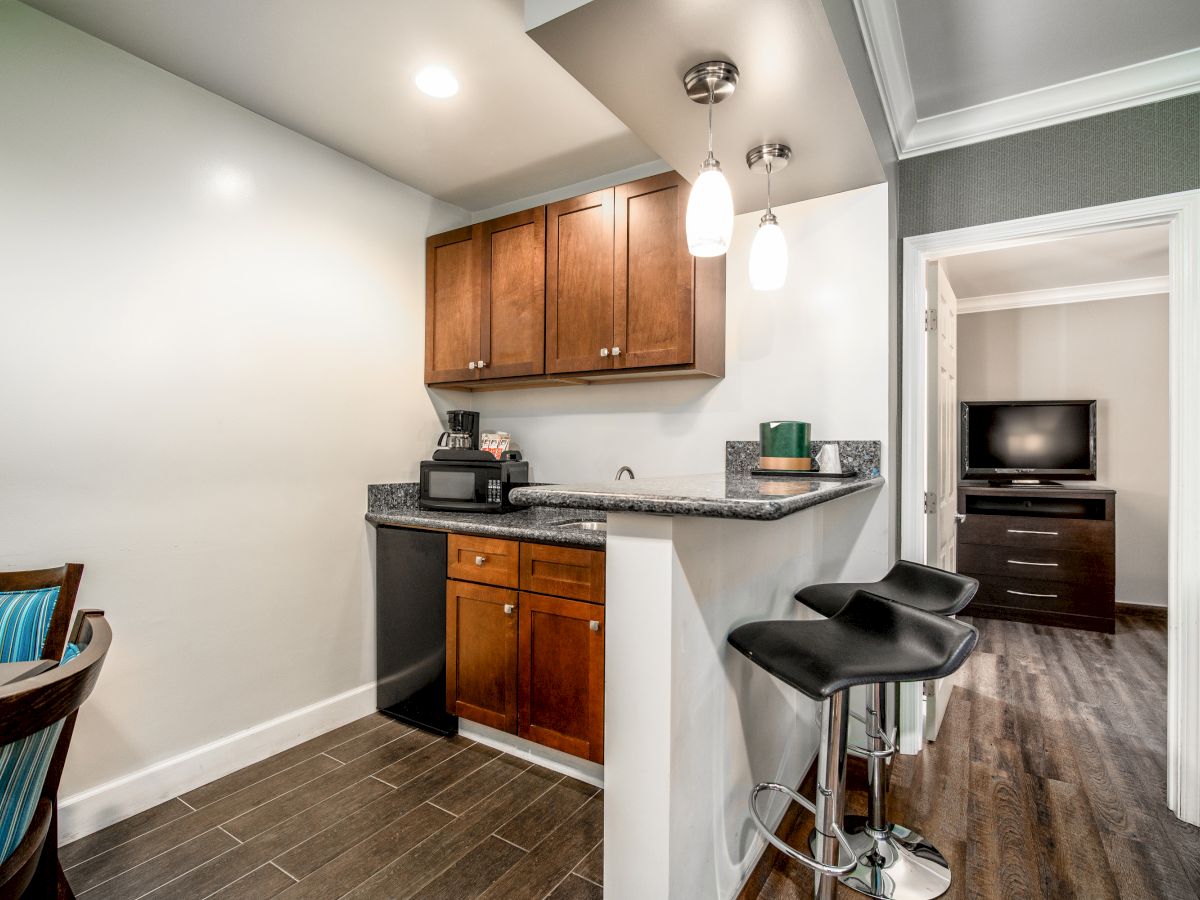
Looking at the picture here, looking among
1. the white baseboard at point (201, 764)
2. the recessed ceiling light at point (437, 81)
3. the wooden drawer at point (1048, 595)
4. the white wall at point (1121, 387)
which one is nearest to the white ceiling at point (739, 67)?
the recessed ceiling light at point (437, 81)

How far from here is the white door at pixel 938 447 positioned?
2400 millimetres

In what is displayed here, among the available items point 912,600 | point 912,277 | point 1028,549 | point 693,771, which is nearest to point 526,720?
point 693,771

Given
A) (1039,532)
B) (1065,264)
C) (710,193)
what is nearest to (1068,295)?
(1065,264)

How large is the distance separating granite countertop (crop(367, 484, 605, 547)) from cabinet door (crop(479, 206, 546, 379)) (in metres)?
0.68

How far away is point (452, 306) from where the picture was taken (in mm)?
2916

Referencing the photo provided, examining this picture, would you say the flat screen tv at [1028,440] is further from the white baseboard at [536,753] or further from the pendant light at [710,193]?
the pendant light at [710,193]

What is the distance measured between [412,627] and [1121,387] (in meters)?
5.33

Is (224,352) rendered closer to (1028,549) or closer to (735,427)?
(735,427)

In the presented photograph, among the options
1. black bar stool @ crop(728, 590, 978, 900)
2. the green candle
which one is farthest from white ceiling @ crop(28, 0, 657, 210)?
black bar stool @ crop(728, 590, 978, 900)

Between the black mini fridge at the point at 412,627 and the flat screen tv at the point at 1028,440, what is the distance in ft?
14.2

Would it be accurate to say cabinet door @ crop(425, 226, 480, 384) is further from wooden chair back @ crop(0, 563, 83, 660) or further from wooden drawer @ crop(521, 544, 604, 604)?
wooden chair back @ crop(0, 563, 83, 660)

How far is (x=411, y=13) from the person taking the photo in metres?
1.73

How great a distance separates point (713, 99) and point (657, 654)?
4.73ft

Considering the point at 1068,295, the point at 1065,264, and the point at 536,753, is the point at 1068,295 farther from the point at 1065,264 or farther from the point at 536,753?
the point at 536,753
